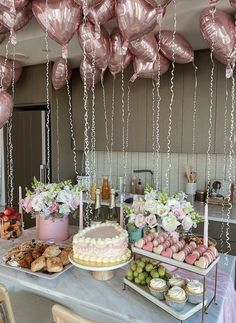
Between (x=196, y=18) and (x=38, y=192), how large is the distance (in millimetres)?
1492

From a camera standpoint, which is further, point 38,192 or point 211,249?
point 38,192

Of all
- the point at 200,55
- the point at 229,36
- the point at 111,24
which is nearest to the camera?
the point at 229,36

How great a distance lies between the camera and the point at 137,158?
10.5ft

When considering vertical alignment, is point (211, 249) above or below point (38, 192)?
below

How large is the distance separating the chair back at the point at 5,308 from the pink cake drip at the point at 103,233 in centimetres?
40

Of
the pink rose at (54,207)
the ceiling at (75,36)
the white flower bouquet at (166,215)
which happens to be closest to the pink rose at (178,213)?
the white flower bouquet at (166,215)

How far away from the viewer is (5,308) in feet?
4.07

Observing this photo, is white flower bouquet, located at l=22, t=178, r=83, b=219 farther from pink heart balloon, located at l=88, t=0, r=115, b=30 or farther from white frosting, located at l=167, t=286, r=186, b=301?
pink heart balloon, located at l=88, t=0, r=115, b=30

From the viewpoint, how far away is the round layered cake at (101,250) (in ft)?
3.90

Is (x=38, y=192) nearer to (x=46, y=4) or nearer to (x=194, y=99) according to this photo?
(x=46, y=4)

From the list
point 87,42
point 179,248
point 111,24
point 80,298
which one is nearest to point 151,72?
point 111,24

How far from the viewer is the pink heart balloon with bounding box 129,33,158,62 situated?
1.83m

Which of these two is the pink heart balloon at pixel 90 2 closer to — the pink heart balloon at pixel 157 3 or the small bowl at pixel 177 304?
the pink heart balloon at pixel 157 3

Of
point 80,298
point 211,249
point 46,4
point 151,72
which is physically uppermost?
point 46,4
